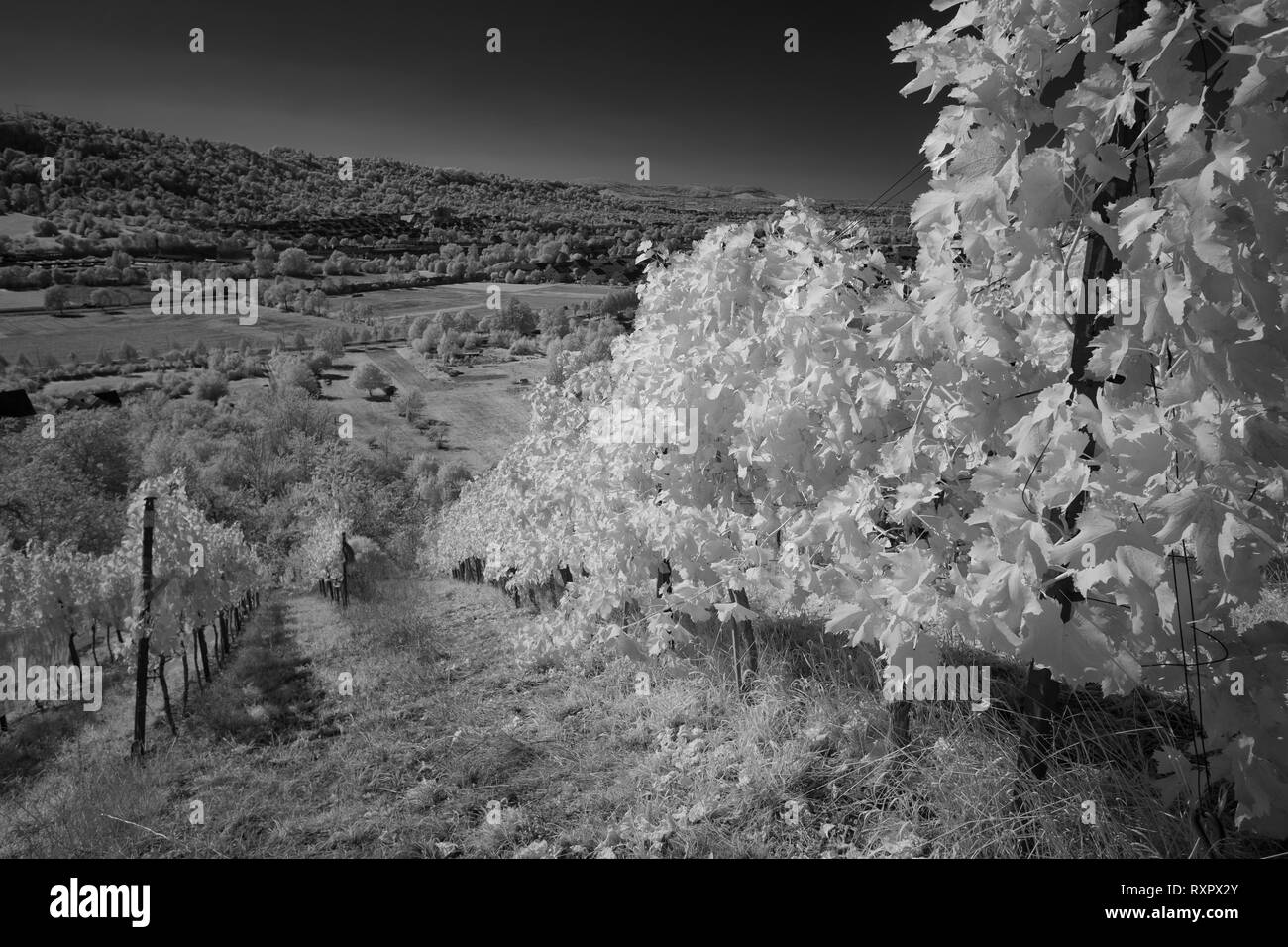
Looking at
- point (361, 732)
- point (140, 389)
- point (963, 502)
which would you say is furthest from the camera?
point (140, 389)

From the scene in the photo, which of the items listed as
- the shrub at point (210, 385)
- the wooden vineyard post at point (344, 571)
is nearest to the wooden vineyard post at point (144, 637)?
the wooden vineyard post at point (344, 571)

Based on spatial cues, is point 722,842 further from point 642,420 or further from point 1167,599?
point 642,420

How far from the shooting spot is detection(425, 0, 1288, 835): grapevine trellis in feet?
4.58

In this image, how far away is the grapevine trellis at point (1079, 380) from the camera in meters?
1.40

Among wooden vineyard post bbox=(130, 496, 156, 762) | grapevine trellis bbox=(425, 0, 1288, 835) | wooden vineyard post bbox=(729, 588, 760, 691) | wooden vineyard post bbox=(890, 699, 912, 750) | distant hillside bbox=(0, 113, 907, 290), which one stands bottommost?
wooden vineyard post bbox=(130, 496, 156, 762)

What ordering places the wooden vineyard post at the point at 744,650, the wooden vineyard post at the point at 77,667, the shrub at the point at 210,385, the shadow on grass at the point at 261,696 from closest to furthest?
the wooden vineyard post at the point at 744,650
the shadow on grass at the point at 261,696
the wooden vineyard post at the point at 77,667
the shrub at the point at 210,385

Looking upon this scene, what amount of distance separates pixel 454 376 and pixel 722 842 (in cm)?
2246

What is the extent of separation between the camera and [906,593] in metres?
2.07

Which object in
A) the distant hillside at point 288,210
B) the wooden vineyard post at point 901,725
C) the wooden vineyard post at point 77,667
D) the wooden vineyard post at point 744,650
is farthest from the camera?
the distant hillside at point 288,210

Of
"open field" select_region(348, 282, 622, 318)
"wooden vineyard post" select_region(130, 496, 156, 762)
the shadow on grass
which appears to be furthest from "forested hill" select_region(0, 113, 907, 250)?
the shadow on grass

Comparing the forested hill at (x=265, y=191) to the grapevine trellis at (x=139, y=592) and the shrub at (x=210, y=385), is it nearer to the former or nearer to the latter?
the shrub at (x=210, y=385)

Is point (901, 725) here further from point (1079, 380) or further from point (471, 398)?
point (471, 398)

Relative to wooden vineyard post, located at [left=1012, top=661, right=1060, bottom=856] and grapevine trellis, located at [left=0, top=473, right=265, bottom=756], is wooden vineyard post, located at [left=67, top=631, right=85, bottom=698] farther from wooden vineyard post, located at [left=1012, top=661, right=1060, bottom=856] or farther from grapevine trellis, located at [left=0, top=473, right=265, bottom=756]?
wooden vineyard post, located at [left=1012, top=661, right=1060, bottom=856]
